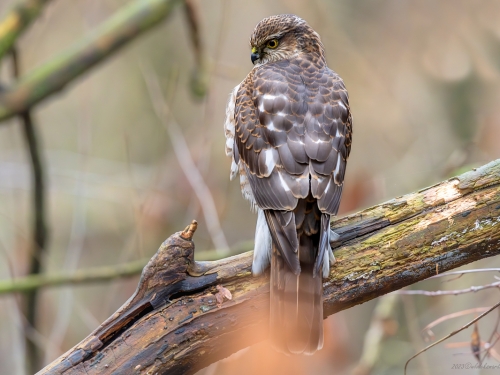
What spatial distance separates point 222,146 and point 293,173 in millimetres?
3336

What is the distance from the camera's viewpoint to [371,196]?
5.27m

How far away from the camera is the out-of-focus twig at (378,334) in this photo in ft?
14.1

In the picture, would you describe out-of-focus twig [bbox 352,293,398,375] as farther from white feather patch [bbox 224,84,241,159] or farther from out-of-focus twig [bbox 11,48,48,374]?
out-of-focus twig [bbox 11,48,48,374]

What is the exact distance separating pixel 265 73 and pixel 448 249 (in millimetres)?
1415

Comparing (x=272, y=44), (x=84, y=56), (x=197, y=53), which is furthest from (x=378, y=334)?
(x=84, y=56)

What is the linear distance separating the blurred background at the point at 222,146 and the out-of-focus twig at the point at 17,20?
1.67 feet

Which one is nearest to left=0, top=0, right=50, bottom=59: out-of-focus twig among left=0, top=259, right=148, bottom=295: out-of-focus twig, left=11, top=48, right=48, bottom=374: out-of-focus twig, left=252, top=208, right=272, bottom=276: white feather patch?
left=11, top=48, right=48, bottom=374: out-of-focus twig

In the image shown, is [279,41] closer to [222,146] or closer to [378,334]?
[378,334]

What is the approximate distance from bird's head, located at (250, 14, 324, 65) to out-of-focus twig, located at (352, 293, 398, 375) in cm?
195

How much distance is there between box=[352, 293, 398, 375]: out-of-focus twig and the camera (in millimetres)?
4305

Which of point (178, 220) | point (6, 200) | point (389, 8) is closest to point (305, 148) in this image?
point (178, 220)

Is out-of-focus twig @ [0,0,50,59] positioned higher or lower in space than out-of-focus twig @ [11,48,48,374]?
higher

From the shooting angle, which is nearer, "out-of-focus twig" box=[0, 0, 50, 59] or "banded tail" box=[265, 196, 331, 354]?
"banded tail" box=[265, 196, 331, 354]

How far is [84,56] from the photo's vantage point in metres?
4.59
